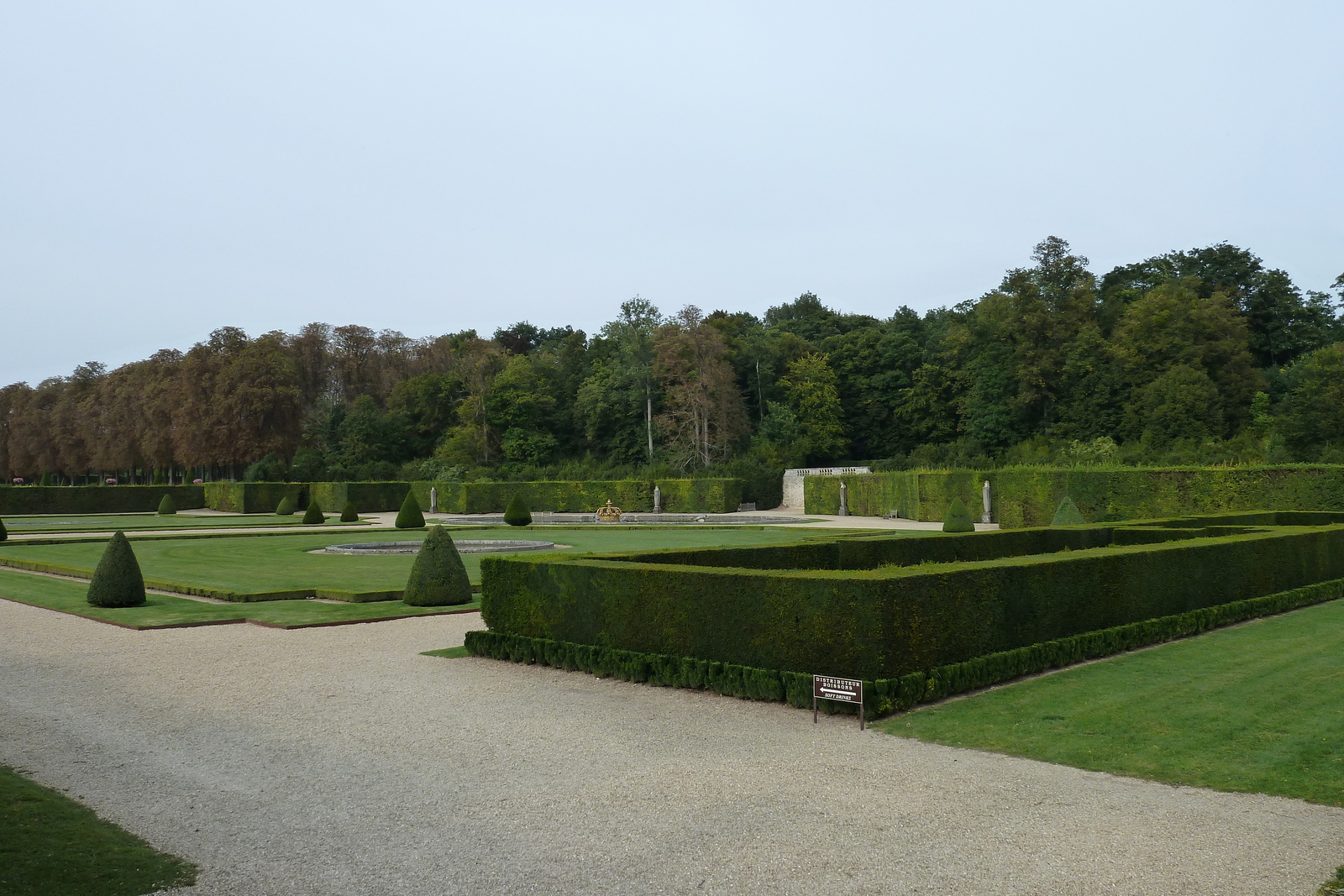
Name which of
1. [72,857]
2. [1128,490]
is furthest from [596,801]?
[1128,490]

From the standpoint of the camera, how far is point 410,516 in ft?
117

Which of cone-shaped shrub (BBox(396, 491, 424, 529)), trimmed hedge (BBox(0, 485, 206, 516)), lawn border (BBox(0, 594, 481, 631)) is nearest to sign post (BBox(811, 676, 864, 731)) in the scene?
lawn border (BBox(0, 594, 481, 631))

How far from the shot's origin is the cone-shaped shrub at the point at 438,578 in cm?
1445

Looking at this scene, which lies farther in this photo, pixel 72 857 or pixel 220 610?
pixel 220 610

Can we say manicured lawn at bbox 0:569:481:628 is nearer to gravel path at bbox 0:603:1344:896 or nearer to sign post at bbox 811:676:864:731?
gravel path at bbox 0:603:1344:896

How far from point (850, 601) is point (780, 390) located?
6144 cm

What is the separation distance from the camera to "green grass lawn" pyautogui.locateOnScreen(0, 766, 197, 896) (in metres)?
4.34

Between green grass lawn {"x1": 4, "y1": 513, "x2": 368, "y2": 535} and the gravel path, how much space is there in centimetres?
3091

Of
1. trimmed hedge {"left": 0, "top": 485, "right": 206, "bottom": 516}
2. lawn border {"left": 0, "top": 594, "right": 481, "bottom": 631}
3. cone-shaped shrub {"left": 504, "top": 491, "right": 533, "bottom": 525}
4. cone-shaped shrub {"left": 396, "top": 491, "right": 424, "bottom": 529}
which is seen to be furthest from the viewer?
trimmed hedge {"left": 0, "top": 485, "right": 206, "bottom": 516}

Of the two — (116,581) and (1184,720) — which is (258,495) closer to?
(116,581)

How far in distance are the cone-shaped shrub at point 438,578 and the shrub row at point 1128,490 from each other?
2000 centimetres

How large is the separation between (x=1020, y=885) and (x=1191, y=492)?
24829 millimetres

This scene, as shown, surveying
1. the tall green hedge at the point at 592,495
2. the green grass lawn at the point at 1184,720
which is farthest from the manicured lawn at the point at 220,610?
the tall green hedge at the point at 592,495

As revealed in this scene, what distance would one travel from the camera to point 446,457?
67.2 meters
